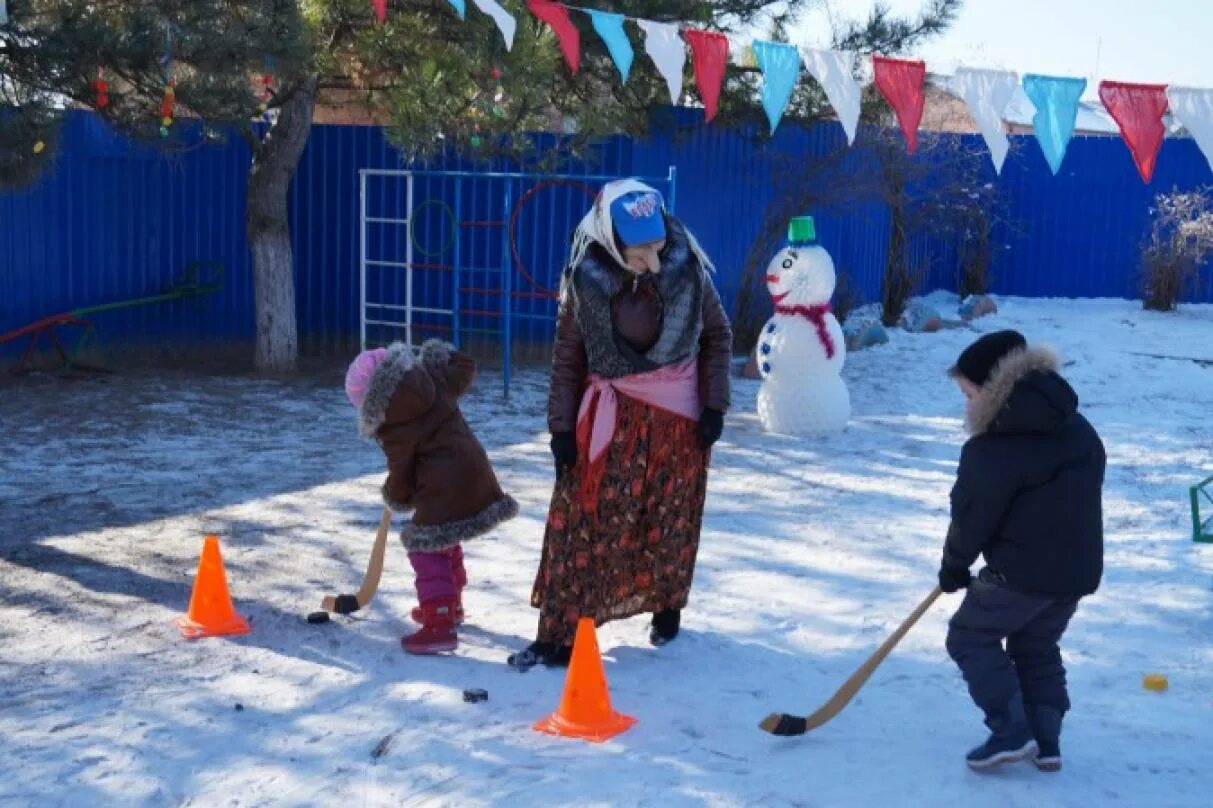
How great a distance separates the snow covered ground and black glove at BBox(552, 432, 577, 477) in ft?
2.28

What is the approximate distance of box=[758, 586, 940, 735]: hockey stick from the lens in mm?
4012

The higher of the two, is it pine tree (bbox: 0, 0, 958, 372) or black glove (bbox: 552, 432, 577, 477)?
pine tree (bbox: 0, 0, 958, 372)

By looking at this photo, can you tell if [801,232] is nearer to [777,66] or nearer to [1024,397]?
[777,66]

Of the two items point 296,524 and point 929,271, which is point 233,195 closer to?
point 296,524

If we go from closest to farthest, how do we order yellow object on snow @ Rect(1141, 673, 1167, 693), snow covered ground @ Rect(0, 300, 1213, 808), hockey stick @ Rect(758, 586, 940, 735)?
snow covered ground @ Rect(0, 300, 1213, 808) < hockey stick @ Rect(758, 586, 940, 735) < yellow object on snow @ Rect(1141, 673, 1167, 693)

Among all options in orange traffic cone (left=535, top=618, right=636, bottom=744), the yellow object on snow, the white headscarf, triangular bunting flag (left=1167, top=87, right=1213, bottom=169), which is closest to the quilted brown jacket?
the white headscarf

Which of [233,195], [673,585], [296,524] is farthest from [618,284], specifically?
[233,195]

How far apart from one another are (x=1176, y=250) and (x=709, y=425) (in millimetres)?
12585

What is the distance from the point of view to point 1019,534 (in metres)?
3.62

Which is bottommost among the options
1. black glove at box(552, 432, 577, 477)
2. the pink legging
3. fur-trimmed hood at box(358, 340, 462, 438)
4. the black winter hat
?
the pink legging

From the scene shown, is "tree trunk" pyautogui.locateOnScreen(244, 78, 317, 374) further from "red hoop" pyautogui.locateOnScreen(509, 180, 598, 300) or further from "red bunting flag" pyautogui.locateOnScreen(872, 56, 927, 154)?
"red bunting flag" pyautogui.locateOnScreen(872, 56, 927, 154)

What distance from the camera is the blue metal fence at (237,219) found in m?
11.4

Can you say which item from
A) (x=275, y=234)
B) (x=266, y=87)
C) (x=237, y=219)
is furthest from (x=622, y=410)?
(x=237, y=219)

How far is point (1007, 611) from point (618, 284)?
5.38 feet
